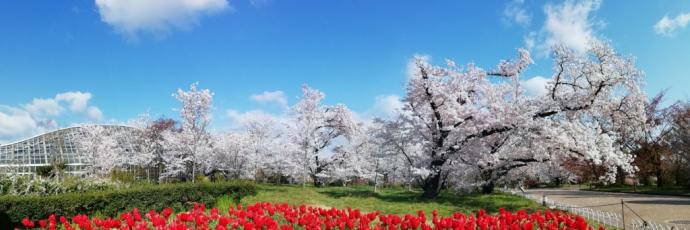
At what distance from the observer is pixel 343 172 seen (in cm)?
3953

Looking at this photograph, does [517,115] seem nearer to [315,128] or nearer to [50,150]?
[315,128]

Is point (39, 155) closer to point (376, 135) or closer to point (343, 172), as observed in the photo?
point (343, 172)

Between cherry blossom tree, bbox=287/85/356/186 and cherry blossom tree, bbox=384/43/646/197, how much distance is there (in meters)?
13.6

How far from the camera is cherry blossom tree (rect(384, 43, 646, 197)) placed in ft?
59.5

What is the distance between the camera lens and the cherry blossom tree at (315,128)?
3519 centimetres

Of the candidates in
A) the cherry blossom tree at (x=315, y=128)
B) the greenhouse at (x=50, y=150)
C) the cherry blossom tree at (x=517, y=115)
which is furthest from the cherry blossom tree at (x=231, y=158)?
the cherry blossom tree at (x=517, y=115)

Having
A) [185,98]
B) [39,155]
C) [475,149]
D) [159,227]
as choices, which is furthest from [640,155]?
[39,155]

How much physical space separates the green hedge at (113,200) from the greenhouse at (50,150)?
34.4m

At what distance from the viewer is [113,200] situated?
42.0 feet

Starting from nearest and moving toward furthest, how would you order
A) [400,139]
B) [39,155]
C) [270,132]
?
1. [400,139]
2. [270,132]
3. [39,155]

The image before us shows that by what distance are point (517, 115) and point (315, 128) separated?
19199mm

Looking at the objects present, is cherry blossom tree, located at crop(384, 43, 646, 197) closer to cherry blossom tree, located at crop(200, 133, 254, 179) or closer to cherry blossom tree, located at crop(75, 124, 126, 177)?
cherry blossom tree, located at crop(200, 133, 254, 179)

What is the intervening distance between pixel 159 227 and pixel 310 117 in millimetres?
29714

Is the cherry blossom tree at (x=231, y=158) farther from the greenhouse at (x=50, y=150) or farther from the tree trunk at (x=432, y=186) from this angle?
the tree trunk at (x=432, y=186)
